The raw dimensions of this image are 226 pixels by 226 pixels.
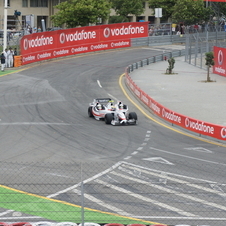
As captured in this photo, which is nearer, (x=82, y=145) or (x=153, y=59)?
(x=82, y=145)

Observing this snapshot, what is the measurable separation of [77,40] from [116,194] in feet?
132

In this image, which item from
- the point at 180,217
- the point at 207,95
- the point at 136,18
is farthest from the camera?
the point at 136,18

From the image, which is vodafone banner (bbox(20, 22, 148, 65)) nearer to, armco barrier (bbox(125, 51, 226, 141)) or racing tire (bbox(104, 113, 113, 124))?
armco barrier (bbox(125, 51, 226, 141))

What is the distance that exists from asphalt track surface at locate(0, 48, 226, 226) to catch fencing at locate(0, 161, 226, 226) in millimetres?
38

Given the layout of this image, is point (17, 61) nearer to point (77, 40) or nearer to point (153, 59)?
point (77, 40)

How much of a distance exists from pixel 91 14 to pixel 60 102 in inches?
1539

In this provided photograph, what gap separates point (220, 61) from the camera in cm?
4541

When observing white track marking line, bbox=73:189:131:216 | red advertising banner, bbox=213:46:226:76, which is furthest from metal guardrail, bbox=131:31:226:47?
white track marking line, bbox=73:189:131:216

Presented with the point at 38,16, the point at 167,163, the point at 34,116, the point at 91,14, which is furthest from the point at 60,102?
the point at 38,16

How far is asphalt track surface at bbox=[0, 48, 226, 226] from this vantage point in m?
15.8

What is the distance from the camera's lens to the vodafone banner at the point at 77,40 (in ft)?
153

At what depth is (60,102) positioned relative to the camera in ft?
103

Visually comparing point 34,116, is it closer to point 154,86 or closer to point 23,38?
point 154,86

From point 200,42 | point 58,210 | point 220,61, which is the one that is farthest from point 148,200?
point 200,42
